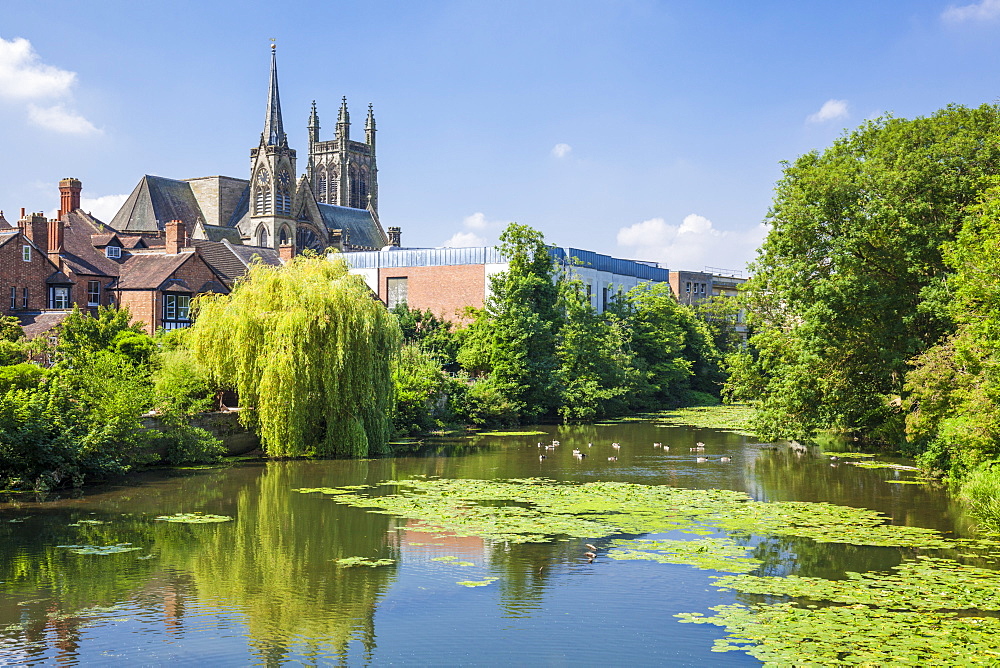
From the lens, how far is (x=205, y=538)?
19031mm

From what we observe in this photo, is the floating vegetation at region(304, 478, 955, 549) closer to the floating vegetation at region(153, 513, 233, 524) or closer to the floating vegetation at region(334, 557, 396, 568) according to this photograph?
the floating vegetation at region(334, 557, 396, 568)

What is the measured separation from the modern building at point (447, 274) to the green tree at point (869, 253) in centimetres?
2777

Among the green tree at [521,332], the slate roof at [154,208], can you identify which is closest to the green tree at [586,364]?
the green tree at [521,332]

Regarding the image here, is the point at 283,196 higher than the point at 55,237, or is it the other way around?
the point at 283,196

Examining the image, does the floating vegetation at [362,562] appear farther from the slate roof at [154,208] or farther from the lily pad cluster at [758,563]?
the slate roof at [154,208]

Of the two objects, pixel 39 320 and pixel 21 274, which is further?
pixel 21 274

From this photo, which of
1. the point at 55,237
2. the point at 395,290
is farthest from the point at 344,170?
the point at 55,237

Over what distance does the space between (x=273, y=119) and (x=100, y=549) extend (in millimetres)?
91737

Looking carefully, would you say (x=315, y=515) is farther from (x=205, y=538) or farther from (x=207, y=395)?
(x=207, y=395)

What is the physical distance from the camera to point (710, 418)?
5166cm

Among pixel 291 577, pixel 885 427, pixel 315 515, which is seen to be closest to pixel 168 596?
pixel 291 577

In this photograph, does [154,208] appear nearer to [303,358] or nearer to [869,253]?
[303,358]

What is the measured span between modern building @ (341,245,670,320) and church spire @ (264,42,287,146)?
39.1 meters

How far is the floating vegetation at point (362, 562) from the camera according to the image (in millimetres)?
16797
